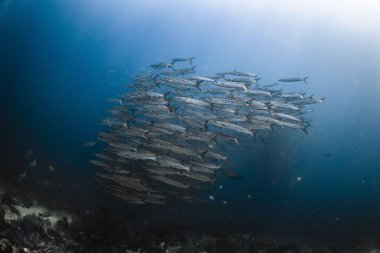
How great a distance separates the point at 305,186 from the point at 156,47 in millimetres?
33662

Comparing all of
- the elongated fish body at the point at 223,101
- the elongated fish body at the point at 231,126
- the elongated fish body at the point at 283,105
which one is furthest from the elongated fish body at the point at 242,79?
the elongated fish body at the point at 231,126

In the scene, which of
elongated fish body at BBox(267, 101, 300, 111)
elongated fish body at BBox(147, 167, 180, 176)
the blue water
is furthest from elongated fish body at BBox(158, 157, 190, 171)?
the blue water

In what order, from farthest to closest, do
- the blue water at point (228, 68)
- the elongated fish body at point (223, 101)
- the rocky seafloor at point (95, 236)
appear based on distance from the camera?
the blue water at point (228, 68) < the elongated fish body at point (223, 101) < the rocky seafloor at point (95, 236)

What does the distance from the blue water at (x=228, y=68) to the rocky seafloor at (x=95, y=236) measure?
12.5 feet

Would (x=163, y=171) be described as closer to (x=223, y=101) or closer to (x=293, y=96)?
(x=223, y=101)

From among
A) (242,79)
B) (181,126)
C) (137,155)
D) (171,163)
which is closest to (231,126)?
(181,126)

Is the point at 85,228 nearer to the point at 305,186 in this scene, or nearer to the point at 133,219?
the point at 133,219

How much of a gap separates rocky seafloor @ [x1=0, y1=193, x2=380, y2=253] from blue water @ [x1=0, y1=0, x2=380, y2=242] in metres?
3.81

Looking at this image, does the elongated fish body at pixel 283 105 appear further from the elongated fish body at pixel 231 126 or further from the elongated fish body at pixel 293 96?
the elongated fish body at pixel 231 126

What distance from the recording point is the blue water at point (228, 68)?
21.8 metres

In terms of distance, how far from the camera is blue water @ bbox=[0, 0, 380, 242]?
21766mm

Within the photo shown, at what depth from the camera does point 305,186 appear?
35.3 m

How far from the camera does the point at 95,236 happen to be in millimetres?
9734

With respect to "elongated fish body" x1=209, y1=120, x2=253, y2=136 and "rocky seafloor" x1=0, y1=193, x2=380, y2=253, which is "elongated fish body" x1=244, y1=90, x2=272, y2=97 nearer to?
"elongated fish body" x1=209, y1=120, x2=253, y2=136
